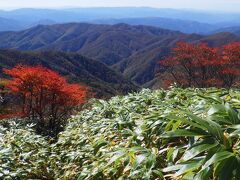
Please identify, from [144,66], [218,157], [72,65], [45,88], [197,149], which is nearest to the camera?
[218,157]

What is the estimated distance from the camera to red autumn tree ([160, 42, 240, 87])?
29219mm

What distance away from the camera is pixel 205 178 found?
2049 mm

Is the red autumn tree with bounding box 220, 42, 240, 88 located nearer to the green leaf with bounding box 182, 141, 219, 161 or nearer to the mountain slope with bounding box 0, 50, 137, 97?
the green leaf with bounding box 182, 141, 219, 161

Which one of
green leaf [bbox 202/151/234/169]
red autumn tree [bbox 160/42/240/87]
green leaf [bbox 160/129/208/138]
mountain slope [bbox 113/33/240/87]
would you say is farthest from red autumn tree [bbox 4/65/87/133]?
mountain slope [bbox 113/33/240/87]

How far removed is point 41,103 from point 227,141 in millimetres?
20902

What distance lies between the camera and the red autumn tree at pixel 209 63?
29.2 m

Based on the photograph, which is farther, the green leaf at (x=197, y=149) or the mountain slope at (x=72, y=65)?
the mountain slope at (x=72, y=65)

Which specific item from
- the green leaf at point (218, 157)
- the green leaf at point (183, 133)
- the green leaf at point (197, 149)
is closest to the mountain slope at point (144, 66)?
the green leaf at point (183, 133)

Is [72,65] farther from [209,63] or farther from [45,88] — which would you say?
[45,88]

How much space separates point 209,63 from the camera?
29969 millimetres

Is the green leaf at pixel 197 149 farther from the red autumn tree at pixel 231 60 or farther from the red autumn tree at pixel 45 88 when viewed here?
the red autumn tree at pixel 231 60

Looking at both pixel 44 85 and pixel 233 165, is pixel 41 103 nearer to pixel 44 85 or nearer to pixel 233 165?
pixel 44 85

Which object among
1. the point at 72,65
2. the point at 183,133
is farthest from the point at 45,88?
the point at 72,65

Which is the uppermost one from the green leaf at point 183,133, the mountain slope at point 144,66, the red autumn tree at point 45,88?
the green leaf at point 183,133
